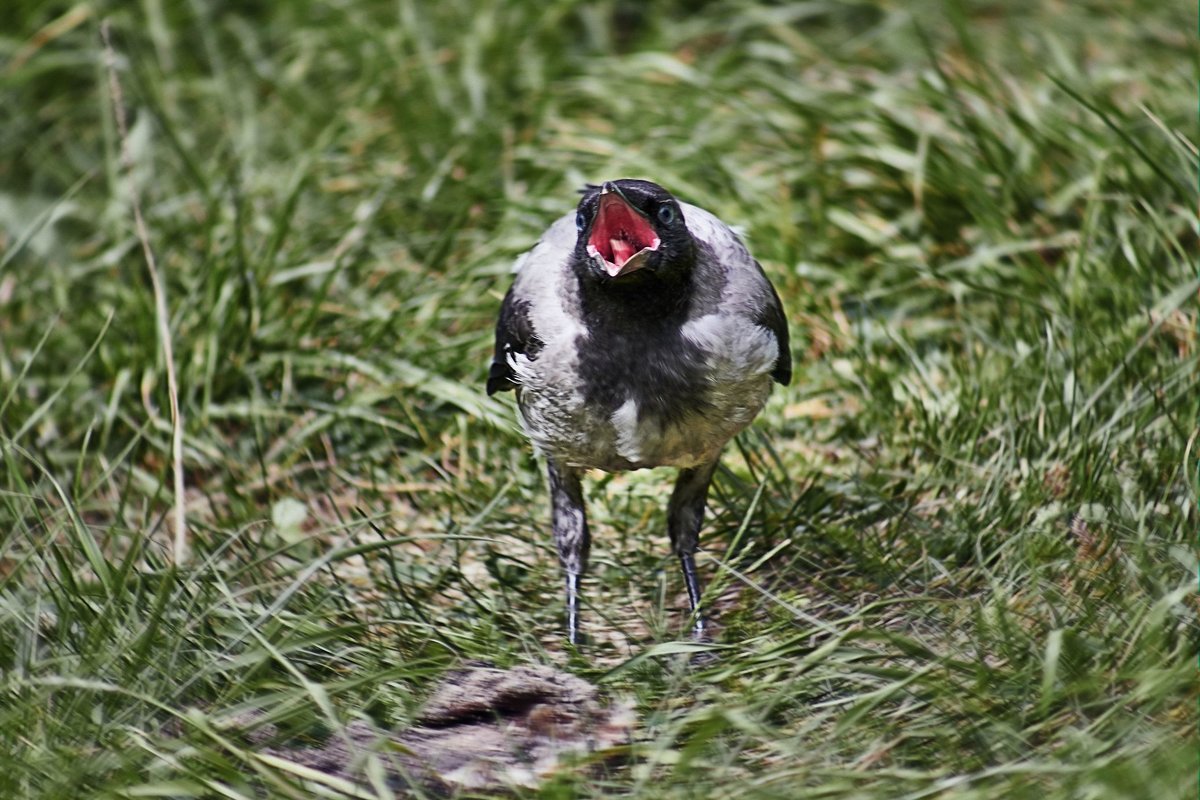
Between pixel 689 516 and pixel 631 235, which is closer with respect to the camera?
pixel 631 235

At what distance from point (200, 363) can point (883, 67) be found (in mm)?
2544

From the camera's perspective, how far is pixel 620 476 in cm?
355

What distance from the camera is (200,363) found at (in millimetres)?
3789

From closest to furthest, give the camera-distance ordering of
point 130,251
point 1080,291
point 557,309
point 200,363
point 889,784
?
point 889,784, point 557,309, point 1080,291, point 200,363, point 130,251

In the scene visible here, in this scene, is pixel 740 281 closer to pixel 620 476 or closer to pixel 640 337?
pixel 640 337

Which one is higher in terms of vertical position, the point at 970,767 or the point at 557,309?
the point at 557,309

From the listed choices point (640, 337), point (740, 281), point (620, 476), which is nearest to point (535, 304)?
point (640, 337)

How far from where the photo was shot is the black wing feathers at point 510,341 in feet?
9.51

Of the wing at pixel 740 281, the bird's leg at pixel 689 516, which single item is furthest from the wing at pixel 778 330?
the bird's leg at pixel 689 516

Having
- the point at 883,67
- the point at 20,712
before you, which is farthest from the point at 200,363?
the point at 883,67

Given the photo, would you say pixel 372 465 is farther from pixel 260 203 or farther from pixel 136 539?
pixel 260 203

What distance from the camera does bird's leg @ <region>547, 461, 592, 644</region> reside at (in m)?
3.06

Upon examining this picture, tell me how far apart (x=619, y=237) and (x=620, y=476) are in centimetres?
97

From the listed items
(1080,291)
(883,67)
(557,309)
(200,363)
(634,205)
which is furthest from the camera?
(883,67)
